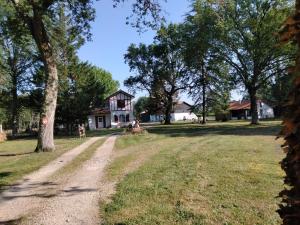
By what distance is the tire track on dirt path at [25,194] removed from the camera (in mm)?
8367

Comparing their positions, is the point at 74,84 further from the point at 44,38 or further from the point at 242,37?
the point at 44,38

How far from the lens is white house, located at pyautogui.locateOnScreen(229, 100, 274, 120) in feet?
302

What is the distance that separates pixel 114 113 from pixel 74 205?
2625 inches

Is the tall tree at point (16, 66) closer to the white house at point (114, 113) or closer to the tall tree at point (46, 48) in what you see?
the white house at point (114, 113)

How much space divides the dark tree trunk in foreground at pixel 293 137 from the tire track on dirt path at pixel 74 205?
4.65 m

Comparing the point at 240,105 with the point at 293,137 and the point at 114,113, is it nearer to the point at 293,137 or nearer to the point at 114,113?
the point at 114,113

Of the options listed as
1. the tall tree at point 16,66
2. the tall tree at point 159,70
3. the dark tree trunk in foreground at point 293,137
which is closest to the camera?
the dark tree trunk in foreground at point 293,137

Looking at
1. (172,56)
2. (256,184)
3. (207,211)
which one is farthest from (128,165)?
A: (172,56)

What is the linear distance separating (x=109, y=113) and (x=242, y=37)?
118 feet

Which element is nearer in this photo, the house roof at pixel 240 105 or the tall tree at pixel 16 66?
the tall tree at pixel 16 66

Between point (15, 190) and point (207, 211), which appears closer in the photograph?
point (207, 211)

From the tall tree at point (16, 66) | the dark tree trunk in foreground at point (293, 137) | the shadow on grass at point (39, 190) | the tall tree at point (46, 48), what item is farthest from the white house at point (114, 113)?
the dark tree trunk in foreground at point (293, 137)

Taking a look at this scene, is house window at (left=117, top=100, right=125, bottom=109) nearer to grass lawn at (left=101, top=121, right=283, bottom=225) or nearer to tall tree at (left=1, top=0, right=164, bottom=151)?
tall tree at (left=1, top=0, right=164, bottom=151)

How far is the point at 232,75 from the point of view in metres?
48.0
